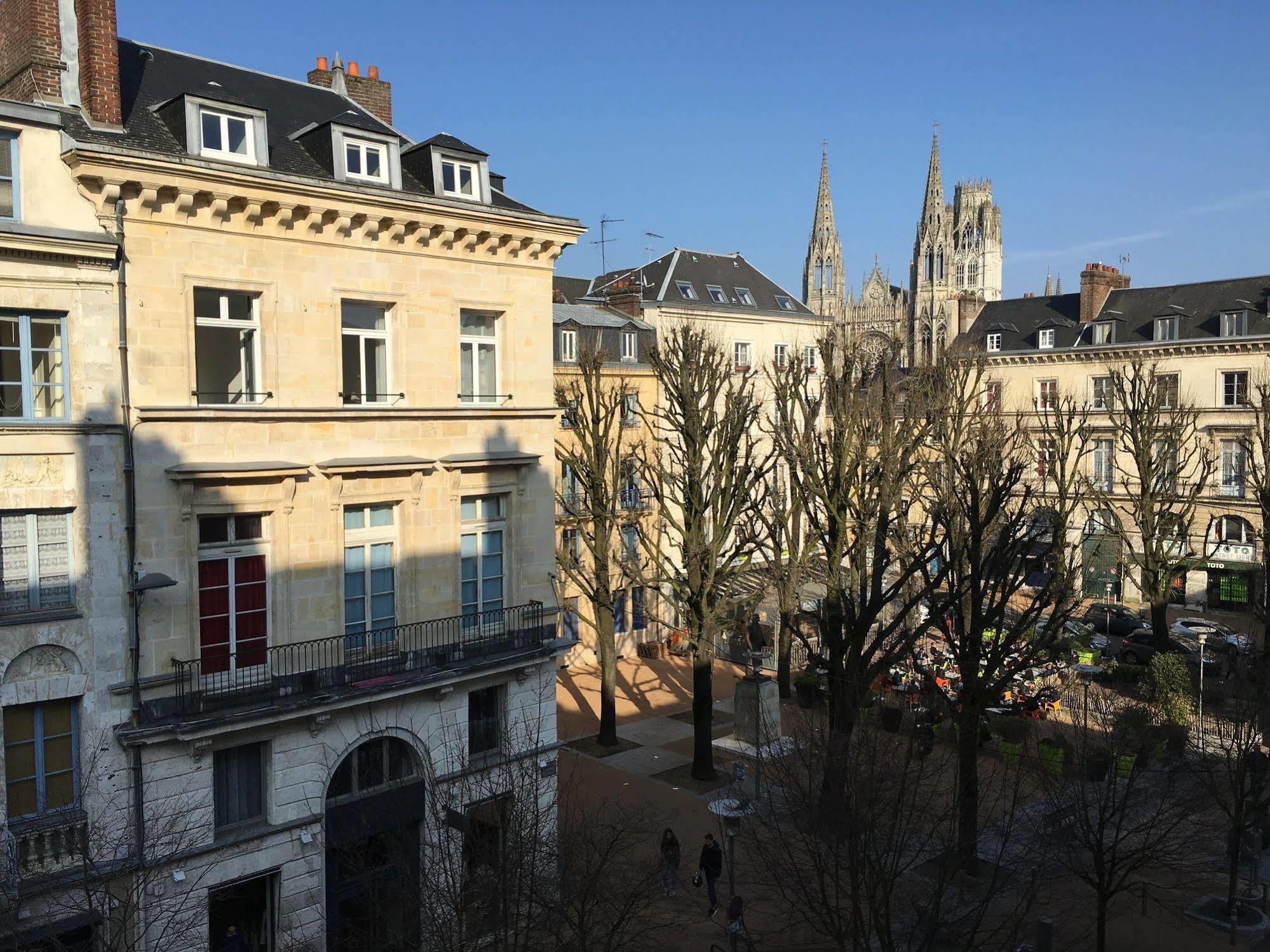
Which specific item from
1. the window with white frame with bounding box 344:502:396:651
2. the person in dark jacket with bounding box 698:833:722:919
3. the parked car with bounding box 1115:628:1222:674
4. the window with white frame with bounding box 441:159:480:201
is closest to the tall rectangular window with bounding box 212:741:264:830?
the window with white frame with bounding box 344:502:396:651

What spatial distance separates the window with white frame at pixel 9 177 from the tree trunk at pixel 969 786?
15.8 m

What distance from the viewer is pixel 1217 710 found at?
26.2 metres

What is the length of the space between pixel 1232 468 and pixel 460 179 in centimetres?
3853

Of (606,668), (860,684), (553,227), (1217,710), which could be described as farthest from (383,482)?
(1217,710)

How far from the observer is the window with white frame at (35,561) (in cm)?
1320

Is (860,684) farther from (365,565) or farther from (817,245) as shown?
(817,245)

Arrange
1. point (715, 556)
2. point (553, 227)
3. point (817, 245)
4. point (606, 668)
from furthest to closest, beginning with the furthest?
point (817, 245), point (606, 668), point (715, 556), point (553, 227)

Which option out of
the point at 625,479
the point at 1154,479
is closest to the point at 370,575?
the point at 625,479

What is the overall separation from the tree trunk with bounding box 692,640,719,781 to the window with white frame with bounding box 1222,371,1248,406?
1241 inches

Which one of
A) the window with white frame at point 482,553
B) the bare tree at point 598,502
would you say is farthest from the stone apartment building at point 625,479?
the window with white frame at point 482,553

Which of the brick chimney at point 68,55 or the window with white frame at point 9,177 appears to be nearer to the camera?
the window with white frame at point 9,177

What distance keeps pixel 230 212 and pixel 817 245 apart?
378 feet

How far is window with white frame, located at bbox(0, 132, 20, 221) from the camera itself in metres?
13.2

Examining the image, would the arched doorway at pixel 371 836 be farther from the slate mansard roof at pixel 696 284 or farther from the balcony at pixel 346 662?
the slate mansard roof at pixel 696 284
